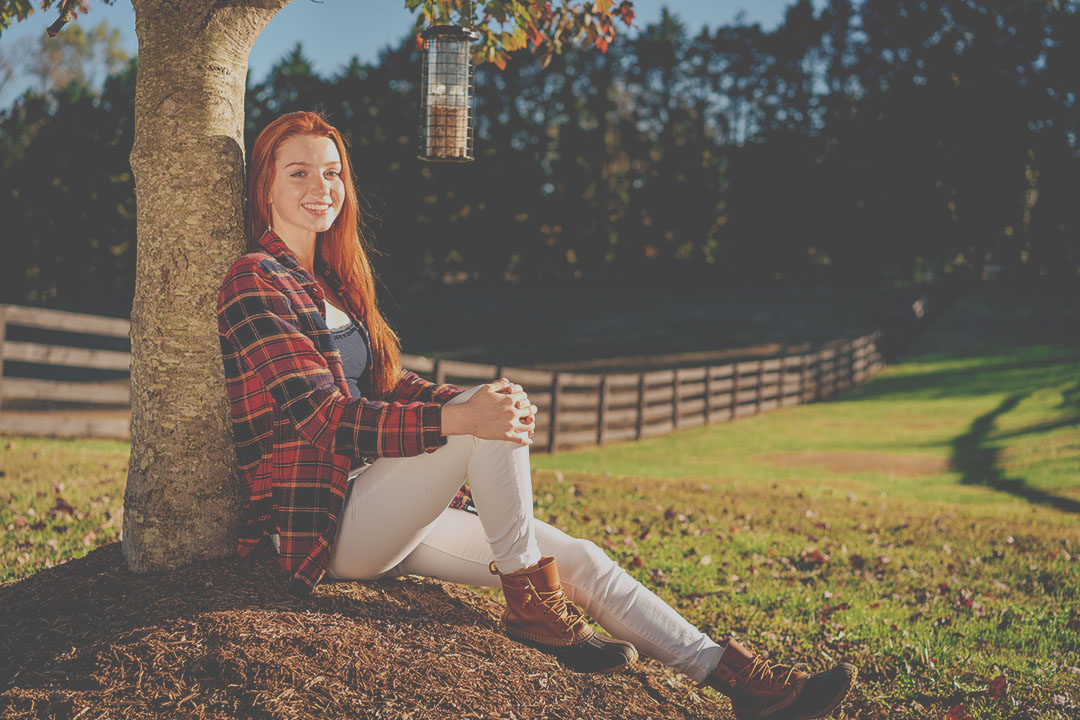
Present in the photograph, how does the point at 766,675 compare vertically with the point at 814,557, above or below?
above

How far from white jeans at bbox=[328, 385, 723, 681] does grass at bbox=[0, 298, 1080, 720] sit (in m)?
1.17

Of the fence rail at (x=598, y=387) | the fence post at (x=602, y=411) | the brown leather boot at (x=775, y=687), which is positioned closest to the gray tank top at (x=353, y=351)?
the brown leather boot at (x=775, y=687)

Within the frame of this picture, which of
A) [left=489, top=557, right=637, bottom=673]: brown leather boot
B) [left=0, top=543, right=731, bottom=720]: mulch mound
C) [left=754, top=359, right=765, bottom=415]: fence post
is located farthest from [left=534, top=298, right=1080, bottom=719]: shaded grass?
[left=754, top=359, right=765, bottom=415]: fence post

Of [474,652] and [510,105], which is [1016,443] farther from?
[510,105]

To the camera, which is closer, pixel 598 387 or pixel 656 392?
pixel 598 387

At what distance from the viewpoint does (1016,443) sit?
12.4m

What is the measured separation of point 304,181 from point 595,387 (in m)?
10.9

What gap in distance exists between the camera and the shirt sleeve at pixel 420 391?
3.25 metres

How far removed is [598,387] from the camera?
1298 cm

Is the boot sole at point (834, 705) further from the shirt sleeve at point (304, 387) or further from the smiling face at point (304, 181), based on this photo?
the smiling face at point (304, 181)

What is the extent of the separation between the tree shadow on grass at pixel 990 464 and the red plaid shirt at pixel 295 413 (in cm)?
840

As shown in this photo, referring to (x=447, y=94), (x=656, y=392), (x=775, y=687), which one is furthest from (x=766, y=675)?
(x=656, y=392)

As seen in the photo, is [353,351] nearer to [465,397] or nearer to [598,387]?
[465,397]

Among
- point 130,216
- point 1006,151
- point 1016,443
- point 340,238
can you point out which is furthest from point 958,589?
point 1006,151
